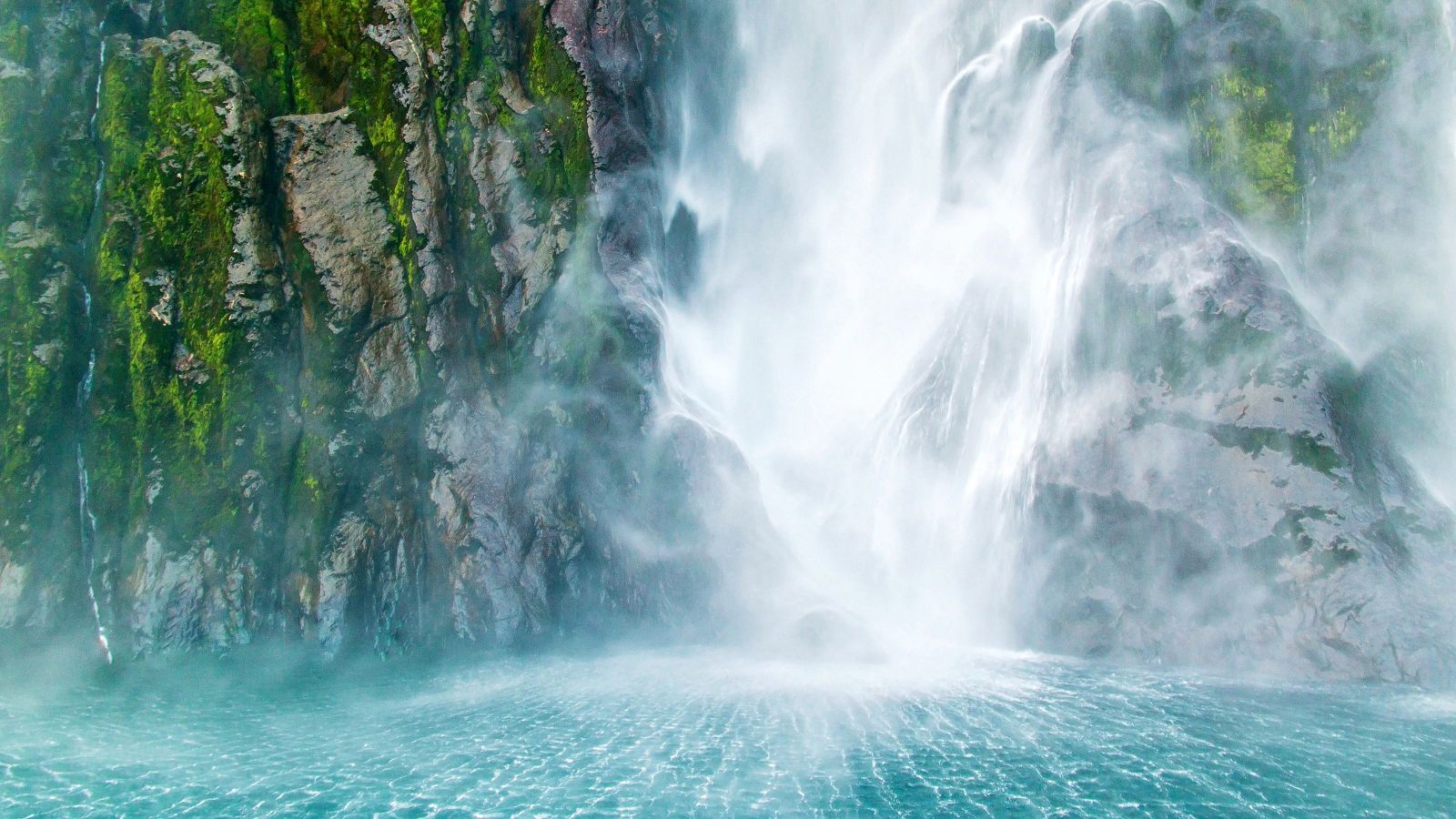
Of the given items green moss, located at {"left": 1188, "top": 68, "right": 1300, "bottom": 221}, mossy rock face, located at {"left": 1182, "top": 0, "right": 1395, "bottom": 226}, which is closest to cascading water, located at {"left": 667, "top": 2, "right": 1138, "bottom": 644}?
green moss, located at {"left": 1188, "top": 68, "right": 1300, "bottom": 221}

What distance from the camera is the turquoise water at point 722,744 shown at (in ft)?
43.1

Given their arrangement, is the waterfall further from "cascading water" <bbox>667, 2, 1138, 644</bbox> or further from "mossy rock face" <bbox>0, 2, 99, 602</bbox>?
"cascading water" <bbox>667, 2, 1138, 644</bbox>

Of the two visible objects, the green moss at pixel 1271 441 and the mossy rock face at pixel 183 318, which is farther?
the mossy rock face at pixel 183 318

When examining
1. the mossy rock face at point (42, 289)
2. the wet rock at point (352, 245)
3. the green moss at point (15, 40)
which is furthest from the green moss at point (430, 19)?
the green moss at point (15, 40)

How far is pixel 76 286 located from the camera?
21641mm

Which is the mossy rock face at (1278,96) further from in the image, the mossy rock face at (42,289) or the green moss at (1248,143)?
the mossy rock face at (42,289)

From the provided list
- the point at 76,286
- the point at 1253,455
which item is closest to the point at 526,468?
the point at 76,286

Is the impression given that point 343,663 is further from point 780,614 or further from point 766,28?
point 766,28

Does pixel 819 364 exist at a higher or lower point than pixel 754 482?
higher

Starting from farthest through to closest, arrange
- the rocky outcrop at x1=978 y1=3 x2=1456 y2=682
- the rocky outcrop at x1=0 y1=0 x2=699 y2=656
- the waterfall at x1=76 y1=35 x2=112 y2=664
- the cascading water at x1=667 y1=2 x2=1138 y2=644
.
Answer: the cascading water at x1=667 y1=2 x2=1138 y2=644 < the rocky outcrop at x1=0 y1=0 x2=699 y2=656 < the waterfall at x1=76 y1=35 x2=112 y2=664 < the rocky outcrop at x1=978 y1=3 x2=1456 y2=682

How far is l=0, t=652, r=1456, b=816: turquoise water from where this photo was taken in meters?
13.1

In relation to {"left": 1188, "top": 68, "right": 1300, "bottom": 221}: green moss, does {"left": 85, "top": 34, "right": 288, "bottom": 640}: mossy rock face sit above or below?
below

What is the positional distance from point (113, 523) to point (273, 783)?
11.0 m

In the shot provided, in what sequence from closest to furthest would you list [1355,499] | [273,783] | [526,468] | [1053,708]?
[273,783] < [1053,708] < [1355,499] < [526,468]
